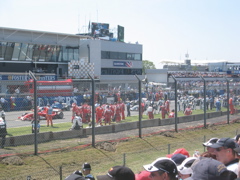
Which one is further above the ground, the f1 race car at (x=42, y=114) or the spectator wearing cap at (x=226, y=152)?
the spectator wearing cap at (x=226, y=152)

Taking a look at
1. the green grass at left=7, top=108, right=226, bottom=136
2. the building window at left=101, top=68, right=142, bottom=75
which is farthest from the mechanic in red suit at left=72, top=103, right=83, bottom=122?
the building window at left=101, top=68, right=142, bottom=75

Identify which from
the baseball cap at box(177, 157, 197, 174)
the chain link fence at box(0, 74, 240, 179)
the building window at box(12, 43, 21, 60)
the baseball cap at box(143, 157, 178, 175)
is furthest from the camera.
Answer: the building window at box(12, 43, 21, 60)

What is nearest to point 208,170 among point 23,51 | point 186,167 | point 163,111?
point 186,167

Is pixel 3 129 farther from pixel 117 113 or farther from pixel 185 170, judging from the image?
pixel 185 170

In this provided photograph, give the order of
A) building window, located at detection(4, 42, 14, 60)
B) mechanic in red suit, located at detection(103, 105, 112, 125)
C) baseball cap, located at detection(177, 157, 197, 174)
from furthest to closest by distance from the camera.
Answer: building window, located at detection(4, 42, 14, 60) < mechanic in red suit, located at detection(103, 105, 112, 125) < baseball cap, located at detection(177, 157, 197, 174)

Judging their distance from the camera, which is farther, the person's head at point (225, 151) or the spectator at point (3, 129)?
the spectator at point (3, 129)

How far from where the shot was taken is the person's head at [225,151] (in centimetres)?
486

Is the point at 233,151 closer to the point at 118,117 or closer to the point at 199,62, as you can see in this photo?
the point at 118,117

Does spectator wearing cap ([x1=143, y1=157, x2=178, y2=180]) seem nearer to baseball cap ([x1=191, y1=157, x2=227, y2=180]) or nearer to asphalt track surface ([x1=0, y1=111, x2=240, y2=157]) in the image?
baseball cap ([x1=191, y1=157, x2=227, y2=180])

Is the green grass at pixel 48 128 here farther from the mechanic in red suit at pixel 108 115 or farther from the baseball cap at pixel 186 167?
the baseball cap at pixel 186 167

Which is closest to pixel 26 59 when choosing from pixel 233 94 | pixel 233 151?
pixel 233 94

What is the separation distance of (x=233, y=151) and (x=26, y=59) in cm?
4257

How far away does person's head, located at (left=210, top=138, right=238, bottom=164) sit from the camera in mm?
4855

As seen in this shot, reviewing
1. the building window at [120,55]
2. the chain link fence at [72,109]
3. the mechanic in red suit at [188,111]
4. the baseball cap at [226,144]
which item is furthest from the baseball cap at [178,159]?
the building window at [120,55]
